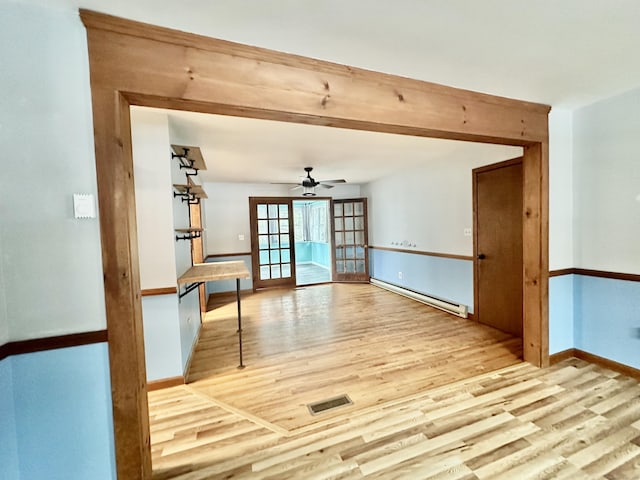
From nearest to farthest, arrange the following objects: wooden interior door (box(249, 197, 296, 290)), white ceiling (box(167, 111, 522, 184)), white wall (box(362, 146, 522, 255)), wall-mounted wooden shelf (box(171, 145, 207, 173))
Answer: white ceiling (box(167, 111, 522, 184)), wall-mounted wooden shelf (box(171, 145, 207, 173)), white wall (box(362, 146, 522, 255)), wooden interior door (box(249, 197, 296, 290))

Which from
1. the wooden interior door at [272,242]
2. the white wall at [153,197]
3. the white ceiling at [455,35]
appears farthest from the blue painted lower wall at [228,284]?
the white ceiling at [455,35]

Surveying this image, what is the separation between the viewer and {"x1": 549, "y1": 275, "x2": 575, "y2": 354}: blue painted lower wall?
2580 mm

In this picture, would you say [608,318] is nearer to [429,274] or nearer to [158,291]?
[429,274]

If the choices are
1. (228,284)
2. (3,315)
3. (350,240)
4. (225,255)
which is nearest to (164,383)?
(3,315)

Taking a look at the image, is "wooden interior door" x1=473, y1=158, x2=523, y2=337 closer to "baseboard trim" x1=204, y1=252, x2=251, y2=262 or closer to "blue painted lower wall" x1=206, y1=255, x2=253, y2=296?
"blue painted lower wall" x1=206, y1=255, x2=253, y2=296

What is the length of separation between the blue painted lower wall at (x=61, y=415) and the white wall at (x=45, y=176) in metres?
0.14

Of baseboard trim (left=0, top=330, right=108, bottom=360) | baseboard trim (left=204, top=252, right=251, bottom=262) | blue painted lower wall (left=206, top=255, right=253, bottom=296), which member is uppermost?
baseboard trim (left=0, top=330, right=108, bottom=360)

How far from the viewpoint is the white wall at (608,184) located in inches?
88.4

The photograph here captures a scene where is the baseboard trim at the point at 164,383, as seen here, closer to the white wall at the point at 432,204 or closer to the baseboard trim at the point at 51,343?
the baseboard trim at the point at 51,343

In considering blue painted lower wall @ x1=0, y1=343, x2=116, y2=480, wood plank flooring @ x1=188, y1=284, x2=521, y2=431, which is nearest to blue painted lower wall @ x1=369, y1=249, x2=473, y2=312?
wood plank flooring @ x1=188, y1=284, x2=521, y2=431

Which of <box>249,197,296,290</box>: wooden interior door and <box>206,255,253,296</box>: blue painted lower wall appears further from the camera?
<box>249,197,296,290</box>: wooden interior door

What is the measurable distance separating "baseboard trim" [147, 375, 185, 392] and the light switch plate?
1744 mm

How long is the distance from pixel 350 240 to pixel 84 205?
5.57m

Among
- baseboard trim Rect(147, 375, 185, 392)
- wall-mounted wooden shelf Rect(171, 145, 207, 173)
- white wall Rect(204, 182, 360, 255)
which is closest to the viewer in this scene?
baseboard trim Rect(147, 375, 185, 392)
